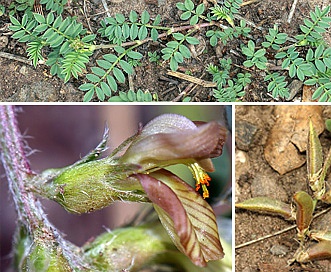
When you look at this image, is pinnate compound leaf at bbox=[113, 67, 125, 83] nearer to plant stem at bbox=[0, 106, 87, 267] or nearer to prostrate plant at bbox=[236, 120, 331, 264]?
plant stem at bbox=[0, 106, 87, 267]

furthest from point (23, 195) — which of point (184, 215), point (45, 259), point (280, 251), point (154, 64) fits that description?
point (280, 251)

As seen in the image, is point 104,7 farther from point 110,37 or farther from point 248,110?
point 248,110

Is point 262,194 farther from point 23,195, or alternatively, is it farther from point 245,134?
point 23,195

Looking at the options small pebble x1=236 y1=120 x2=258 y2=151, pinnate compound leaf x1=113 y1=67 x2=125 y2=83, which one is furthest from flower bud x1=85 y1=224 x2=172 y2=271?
pinnate compound leaf x1=113 y1=67 x2=125 y2=83

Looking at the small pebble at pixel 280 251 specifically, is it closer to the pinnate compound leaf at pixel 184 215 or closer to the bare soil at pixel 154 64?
the pinnate compound leaf at pixel 184 215

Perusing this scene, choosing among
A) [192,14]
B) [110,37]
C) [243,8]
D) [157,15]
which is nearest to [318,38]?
[243,8]

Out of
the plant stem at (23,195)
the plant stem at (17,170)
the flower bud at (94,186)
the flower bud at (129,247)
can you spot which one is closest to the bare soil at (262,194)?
the flower bud at (129,247)
